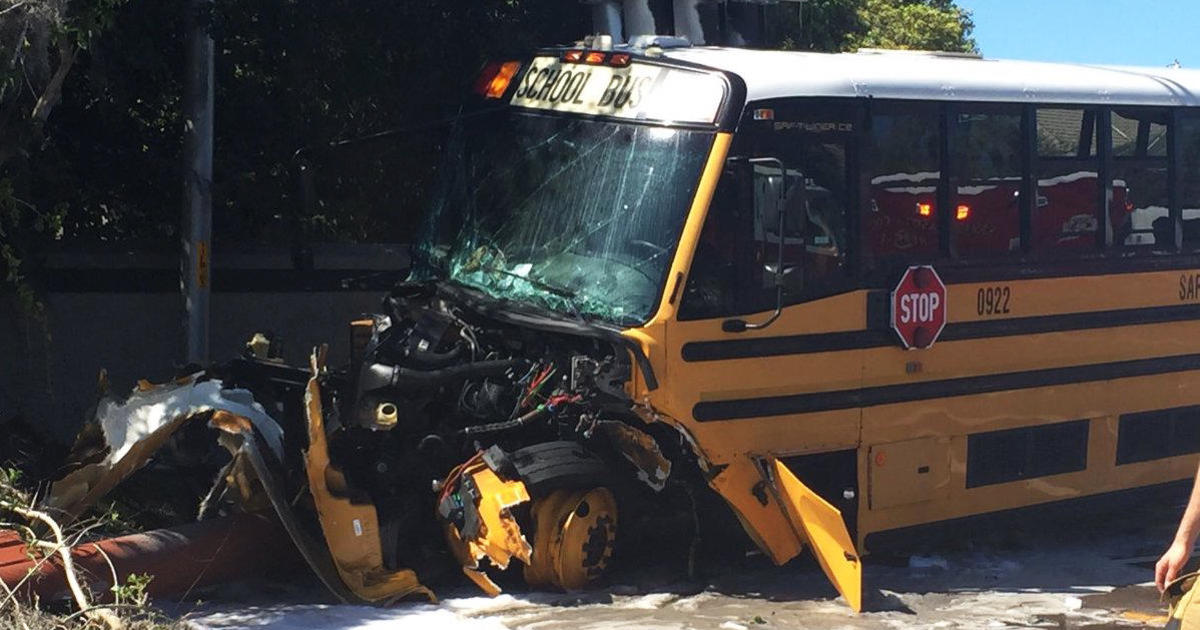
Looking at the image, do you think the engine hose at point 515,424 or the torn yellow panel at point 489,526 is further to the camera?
the engine hose at point 515,424

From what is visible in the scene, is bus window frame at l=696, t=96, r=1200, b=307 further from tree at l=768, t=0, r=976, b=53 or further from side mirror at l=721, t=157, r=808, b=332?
tree at l=768, t=0, r=976, b=53

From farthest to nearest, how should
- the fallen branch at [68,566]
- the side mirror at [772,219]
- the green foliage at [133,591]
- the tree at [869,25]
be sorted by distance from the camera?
1. the tree at [869,25]
2. the side mirror at [772,219]
3. the green foliage at [133,591]
4. the fallen branch at [68,566]

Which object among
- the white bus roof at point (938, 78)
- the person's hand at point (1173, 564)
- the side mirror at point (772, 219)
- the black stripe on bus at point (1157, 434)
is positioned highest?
the white bus roof at point (938, 78)

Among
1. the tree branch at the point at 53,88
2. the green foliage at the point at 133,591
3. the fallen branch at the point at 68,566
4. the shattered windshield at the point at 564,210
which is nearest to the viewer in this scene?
the fallen branch at the point at 68,566

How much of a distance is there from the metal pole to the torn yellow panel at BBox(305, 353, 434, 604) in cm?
292

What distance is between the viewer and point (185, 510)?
797 centimetres

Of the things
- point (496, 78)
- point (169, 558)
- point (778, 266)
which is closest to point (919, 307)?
point (778, 266)

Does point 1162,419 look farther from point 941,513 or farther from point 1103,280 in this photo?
point 941,513

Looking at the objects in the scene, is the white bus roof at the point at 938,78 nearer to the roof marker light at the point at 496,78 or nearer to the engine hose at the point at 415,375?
the roof marker light at the point at 496,78

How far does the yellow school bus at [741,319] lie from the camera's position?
24.1 feet

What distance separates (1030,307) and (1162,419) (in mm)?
1565

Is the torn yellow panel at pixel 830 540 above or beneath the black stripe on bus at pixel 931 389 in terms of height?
beneath

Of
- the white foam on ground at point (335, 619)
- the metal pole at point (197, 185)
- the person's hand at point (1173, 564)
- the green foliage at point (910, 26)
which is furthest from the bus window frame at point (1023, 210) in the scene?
the green foliage at point (910, 26)

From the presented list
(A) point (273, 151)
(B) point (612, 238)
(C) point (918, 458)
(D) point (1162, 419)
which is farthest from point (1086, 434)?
(A) point (273, 151)
